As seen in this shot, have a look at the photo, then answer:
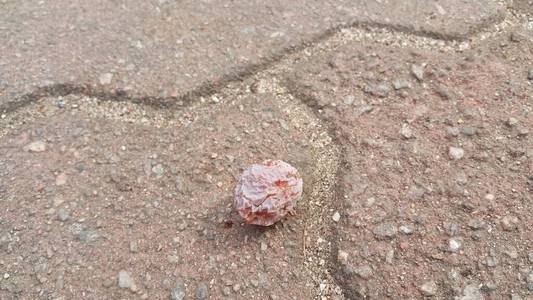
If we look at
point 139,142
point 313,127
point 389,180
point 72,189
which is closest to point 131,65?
point 139,142

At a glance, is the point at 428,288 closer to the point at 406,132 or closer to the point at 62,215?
the point at 406,132

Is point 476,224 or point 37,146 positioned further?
point 37,146

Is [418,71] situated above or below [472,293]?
above

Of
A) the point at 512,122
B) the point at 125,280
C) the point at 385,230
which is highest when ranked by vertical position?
the point at 512,122

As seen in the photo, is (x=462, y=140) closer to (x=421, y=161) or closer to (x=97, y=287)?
(x=421, y=161)

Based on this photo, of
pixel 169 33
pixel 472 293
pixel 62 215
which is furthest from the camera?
pixel 169 33

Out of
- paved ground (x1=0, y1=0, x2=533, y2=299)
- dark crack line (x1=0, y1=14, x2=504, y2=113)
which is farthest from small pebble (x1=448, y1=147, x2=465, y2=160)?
dark crack line (x1=0, y1=14, x2=504, y2=113)

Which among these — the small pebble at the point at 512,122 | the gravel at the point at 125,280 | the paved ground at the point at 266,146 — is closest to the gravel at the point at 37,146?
the paved ground at the point at 266,146

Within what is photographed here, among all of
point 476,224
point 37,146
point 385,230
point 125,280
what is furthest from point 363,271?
point 37,146

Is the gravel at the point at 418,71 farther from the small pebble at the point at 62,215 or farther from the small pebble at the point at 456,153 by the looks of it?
the small pebble at the point at 62,215
